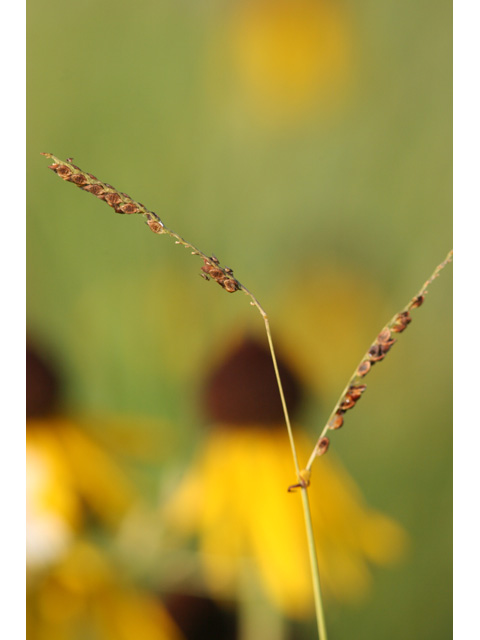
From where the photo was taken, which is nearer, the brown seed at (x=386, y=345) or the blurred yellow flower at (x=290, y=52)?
the brown seed at (x=386, y=345)

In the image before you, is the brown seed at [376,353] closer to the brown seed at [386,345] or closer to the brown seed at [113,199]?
the brown seed at [386,345]

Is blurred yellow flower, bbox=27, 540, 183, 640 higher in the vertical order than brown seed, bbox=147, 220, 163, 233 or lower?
lower

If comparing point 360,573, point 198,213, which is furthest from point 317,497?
point 198,213

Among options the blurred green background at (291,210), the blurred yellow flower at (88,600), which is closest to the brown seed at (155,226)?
the blurred green background at (291,210)

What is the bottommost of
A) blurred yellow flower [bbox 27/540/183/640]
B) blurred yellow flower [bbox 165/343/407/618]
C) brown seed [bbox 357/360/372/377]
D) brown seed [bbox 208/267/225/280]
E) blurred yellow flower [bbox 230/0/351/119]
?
blurred yellow flower [bbox 27/540/183/640]

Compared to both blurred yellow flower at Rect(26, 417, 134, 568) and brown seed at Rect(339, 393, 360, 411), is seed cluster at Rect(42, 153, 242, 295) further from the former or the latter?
blurred yellow flower at Rect(26, 417, 134, 568)

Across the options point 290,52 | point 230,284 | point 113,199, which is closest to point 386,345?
point 230,284

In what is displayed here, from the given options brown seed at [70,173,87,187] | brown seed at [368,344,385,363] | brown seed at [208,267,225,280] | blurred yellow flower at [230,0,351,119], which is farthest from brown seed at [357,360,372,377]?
blurred yellow flower at [230,0,351,119]
